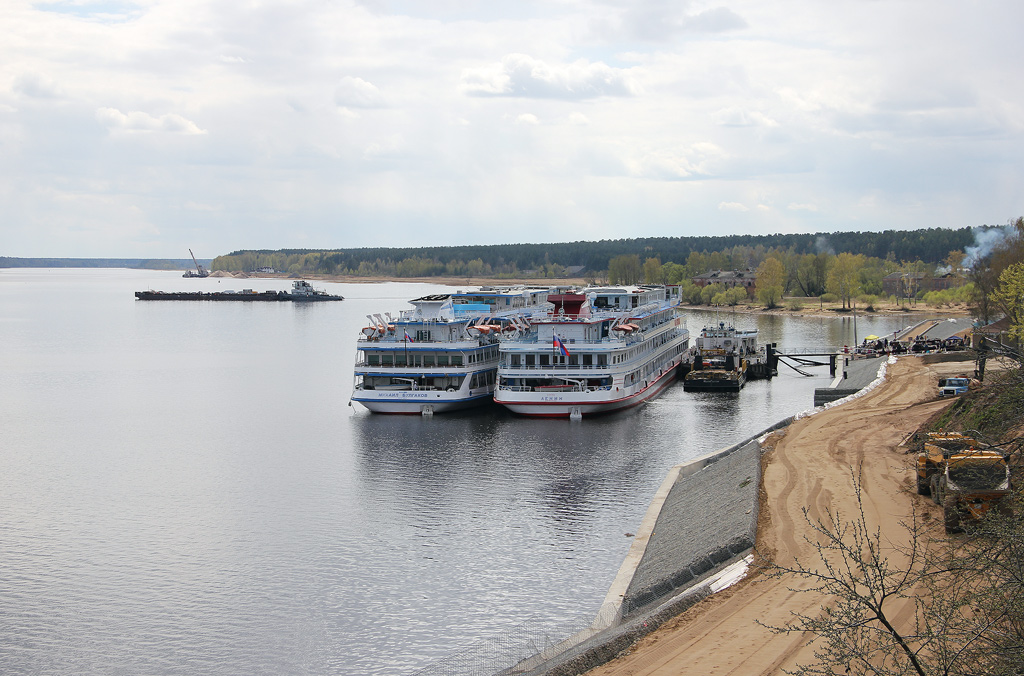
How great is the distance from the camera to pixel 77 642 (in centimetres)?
2891

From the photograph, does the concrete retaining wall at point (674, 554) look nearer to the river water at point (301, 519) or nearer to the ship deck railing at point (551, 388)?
the river water at point (301, 519)

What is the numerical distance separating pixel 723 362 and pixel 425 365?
1215 inches

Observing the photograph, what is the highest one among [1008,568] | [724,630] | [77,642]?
[1008,568]

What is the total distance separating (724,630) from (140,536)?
25.4 metres

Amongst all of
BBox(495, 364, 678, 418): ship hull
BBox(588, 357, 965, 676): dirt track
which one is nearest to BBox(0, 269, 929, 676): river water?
BBox(495, 364, 678, 418): ship hull

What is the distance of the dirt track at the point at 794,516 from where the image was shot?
2256cm

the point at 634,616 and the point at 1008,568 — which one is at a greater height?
the point at 1008,568

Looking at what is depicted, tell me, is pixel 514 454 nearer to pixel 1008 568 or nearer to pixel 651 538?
pixel 651 538

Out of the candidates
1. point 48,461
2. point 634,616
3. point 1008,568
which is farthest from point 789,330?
point 1008,568

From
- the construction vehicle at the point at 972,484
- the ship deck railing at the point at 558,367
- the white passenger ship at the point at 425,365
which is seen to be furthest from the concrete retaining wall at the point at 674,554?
the white passenger ship at the point at 425,365

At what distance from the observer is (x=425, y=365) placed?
68.1m

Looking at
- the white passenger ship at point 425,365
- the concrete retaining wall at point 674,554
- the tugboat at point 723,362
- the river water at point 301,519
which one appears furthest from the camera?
the tugboat at point 723,362

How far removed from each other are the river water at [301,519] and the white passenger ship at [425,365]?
165 centimetres

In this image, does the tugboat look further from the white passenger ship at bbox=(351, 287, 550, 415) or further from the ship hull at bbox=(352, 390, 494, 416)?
the ship hull at bbox=(352, 390, 494, 416)
